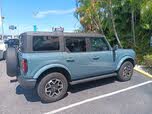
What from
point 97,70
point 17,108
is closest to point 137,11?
point 97,70

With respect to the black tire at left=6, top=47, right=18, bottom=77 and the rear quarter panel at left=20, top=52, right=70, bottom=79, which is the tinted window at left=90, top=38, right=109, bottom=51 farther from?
the black tire at left=6, top=47, right=18, bottom=77

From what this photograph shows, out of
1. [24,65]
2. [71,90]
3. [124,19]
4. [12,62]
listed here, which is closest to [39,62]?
[24,65]

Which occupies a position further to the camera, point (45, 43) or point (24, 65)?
point (45, 43)

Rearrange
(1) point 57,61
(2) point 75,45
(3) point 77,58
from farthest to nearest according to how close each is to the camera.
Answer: (2) point 75,45 < (3) point 77,58 < (1) point 57,61

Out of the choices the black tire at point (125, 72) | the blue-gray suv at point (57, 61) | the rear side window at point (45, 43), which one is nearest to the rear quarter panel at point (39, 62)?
the blue-gray suv at point (57, 61)

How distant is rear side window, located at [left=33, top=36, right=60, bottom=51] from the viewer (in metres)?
5.47

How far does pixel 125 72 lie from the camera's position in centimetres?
737

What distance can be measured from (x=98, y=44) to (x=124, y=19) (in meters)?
7.38

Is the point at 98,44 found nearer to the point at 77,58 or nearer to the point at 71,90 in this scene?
the point at 77,58

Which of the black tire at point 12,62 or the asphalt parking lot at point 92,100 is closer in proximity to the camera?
the asphalt parking lot at point 92,100

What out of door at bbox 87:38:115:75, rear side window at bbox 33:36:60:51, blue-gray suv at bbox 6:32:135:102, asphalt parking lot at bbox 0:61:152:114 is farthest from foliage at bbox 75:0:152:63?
rear side window at bbox 33:36:60:51

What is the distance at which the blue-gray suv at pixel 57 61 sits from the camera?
534 centimetres

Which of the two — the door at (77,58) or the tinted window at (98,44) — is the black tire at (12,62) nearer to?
the door at (77,58)

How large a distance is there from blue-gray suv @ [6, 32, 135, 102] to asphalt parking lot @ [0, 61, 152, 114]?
401 mm
